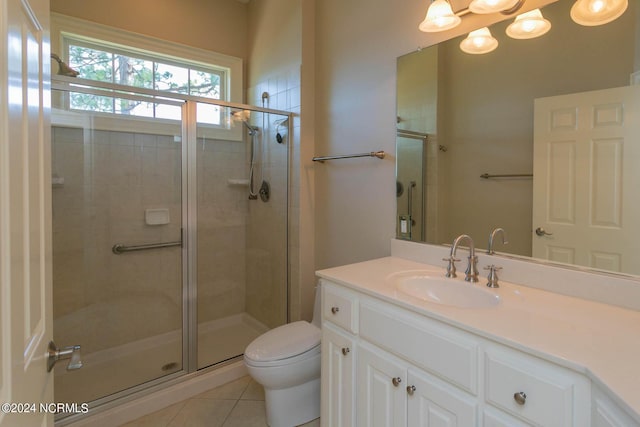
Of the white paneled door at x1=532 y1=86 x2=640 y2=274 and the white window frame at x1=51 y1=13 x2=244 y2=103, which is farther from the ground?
the white window frame at x1=51 y1=13 x2=244 y2=103

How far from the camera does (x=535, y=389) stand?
798 mm

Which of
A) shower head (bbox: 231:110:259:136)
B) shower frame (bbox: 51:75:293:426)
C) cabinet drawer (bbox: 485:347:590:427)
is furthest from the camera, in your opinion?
shower head (bbox: 231:110:259:136)

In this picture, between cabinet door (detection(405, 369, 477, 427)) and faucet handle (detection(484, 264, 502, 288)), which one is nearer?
cabinet door (detection(405, 369, 477, 427))

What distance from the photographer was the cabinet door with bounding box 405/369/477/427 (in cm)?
94

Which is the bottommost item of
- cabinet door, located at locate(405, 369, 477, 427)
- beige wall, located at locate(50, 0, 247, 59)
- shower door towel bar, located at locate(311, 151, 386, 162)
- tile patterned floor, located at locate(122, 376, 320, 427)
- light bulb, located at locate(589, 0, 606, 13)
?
tile patterned floor, located at locate(122, 376, 320, 427)

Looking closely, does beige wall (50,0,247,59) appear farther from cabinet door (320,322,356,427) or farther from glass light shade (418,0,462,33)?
cabinet door (320,322,356,427)

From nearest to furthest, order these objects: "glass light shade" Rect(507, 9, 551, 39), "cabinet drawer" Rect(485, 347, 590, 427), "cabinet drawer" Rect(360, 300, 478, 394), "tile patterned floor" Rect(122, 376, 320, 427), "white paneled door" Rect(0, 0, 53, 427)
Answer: "white paneled door" Rect(0, 0, 53, 427)
"cabinet drawer" Rect(485, 347, 590, 427)
"cabinet drawer" Rect(360, 300, 478, 394)
"glass light shade" Rect(507, 9, 551, 39)
"tile patterned floor" Rect(122, 376, 320, 427)

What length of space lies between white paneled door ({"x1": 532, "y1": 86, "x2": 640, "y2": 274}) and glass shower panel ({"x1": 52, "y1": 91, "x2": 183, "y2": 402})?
7.10 feet

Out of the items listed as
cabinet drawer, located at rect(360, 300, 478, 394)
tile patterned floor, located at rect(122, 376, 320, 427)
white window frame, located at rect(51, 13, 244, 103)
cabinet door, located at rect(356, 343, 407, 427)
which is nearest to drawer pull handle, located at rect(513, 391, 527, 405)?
cabinet drawer, located at rect(360, 300, 478, 394)

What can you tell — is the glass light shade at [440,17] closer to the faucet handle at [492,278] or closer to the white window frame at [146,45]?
the faucet handle at [492,278]

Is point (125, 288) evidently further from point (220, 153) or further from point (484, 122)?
point (484, 122)

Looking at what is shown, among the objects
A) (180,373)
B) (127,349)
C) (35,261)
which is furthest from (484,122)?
(127,349)

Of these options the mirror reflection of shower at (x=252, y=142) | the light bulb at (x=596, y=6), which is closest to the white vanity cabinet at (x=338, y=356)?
the light bulb at (x=596, y=6)

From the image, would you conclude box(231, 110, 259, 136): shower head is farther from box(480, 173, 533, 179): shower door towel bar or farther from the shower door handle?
the shower door handle
